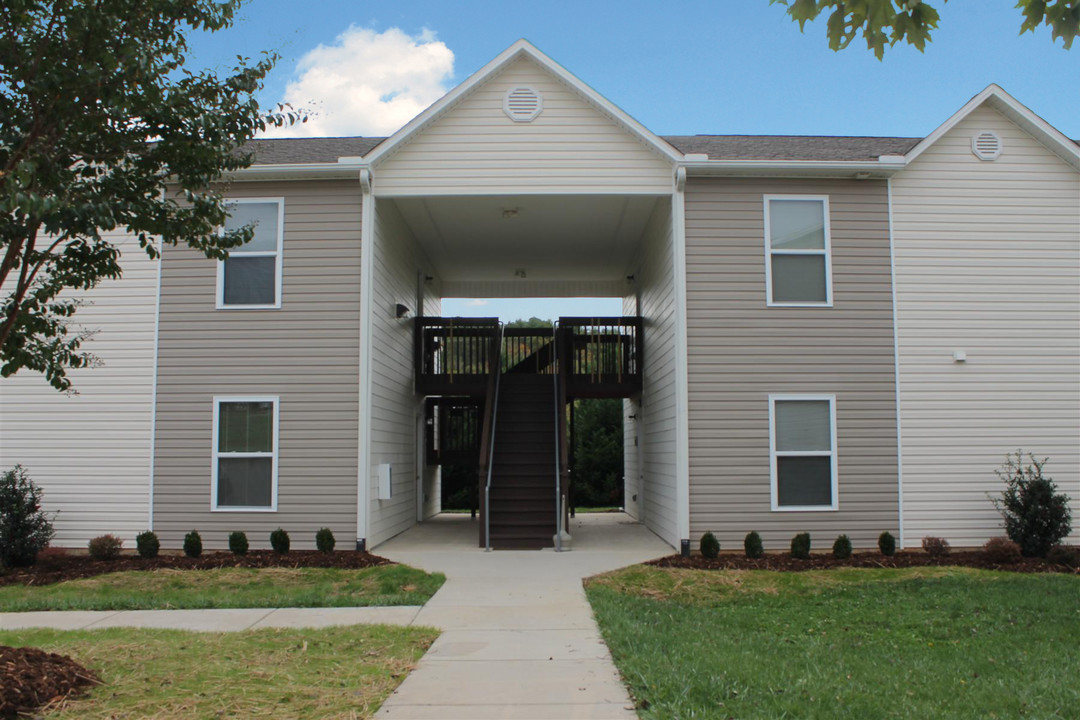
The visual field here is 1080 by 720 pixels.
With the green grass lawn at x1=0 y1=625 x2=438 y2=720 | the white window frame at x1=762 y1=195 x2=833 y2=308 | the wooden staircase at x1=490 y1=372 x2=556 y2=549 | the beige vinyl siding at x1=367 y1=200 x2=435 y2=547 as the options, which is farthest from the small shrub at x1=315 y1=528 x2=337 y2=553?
the white window frame at x1=762 y1=195 x2=833 y2=308

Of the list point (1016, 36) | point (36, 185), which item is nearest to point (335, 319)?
point (36, 185)

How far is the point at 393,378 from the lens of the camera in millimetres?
12734

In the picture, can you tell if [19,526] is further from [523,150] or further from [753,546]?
[753,546]

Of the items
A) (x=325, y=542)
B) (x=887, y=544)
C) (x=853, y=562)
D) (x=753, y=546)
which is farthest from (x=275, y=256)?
(x=887, y=544)

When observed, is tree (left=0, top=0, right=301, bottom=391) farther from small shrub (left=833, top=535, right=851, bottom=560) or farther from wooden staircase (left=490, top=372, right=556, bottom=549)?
small shrub (left=833, top=535, right=851, bottom=560)

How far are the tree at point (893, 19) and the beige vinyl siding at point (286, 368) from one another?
7.49 meters

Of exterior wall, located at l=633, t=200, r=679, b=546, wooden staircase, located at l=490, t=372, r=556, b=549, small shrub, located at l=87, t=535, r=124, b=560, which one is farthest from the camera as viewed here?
wooden staircase, located at l=490, t=372, r=556, b=549

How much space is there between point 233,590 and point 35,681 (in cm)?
389

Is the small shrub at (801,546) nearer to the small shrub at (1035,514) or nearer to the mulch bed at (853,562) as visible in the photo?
the mulch bed at (853,562)

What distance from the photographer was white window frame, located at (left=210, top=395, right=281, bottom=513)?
11055 mm

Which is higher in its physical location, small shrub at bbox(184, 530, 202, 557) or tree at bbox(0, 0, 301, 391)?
tree at bbox(0, 0, 301, 391)

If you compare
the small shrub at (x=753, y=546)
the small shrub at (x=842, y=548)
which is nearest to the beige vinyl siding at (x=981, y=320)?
the small shrub at (x=842, y=548)

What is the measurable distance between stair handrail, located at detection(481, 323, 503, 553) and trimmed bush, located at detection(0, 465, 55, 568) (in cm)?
556

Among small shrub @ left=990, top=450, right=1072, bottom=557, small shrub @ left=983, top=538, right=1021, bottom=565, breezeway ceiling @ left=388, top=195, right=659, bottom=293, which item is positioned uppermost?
breezeway ceiling @ left=388, top=195, right=659, bottom=293
